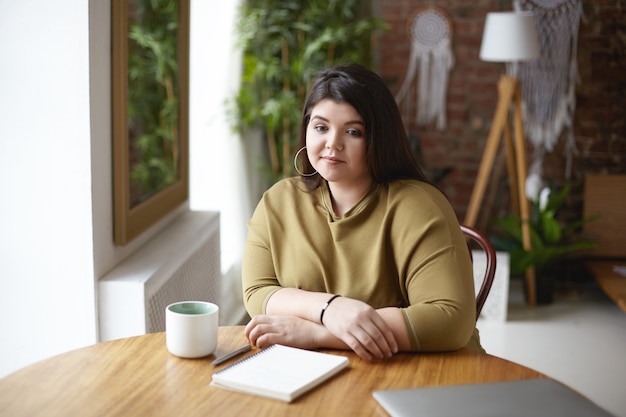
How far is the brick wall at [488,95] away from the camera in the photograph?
4699mm

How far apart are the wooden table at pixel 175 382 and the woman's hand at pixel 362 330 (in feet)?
0.07

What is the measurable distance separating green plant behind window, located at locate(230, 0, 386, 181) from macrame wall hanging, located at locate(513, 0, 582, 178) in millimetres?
976

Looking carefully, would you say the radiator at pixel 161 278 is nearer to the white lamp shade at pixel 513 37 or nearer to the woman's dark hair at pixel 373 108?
the woman's dark hair at pixel 373 108

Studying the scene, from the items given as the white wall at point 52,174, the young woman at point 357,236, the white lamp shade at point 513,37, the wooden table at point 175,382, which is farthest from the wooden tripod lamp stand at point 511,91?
the wooden table at point 175,382

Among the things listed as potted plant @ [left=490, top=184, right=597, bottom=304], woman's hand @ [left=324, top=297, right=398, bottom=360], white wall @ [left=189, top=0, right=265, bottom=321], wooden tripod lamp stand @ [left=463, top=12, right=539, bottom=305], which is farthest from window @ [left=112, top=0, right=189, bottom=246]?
potted plant @ [left=490, top=184, right=597, bottom=304]

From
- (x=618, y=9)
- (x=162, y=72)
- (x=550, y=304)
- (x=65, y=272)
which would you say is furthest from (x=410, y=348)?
(x=618, y=9)

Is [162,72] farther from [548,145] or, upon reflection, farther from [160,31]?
[548,145]

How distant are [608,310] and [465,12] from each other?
180cm

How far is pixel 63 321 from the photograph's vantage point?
7.34 feet

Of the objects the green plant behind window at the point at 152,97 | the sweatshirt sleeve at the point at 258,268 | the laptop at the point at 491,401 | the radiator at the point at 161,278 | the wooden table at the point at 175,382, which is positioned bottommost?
the radiator at the point at 161,278

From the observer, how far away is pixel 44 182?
2.19 m

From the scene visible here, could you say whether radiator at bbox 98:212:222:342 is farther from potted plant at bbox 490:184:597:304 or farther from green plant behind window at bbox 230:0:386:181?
potted plant at bbox 490:184:597:304

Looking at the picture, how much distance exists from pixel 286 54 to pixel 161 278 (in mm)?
2079

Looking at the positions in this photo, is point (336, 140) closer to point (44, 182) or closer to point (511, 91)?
point (44, 182)
